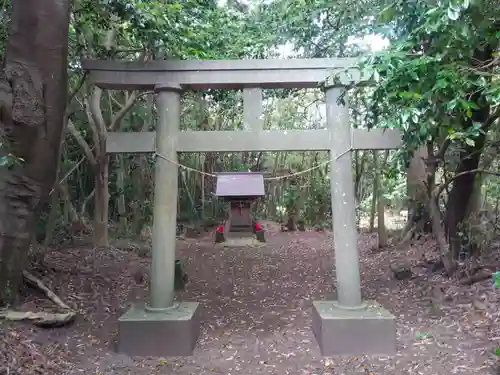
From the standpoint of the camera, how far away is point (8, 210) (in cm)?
416

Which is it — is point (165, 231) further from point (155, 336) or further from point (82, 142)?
point (82, 142)

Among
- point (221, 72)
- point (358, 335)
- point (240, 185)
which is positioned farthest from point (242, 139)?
point (240, 185)

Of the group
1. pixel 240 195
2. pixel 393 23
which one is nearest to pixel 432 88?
pixel 393 23

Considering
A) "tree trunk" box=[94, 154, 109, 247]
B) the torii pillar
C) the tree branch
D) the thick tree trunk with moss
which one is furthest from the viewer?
"tree trunk" box=[94, 154, 109, 247]

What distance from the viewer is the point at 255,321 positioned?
548 centimetres

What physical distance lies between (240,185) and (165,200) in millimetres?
7099

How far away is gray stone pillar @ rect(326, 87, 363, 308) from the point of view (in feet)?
14.8

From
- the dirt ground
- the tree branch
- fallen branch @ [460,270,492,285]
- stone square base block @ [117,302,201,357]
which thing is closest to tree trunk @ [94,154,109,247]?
the tree branch

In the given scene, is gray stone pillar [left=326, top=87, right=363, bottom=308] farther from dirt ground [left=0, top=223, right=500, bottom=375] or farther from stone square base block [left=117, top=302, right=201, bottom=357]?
stone square base block [left=117, top=302, right=201, bottom=357]

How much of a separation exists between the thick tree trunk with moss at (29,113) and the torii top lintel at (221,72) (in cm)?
48

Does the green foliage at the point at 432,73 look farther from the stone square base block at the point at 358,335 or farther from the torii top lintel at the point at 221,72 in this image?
the stone square base block at the point at 358,335

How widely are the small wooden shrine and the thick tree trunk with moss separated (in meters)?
7.31

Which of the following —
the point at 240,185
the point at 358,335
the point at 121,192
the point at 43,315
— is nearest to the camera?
the point at 358,335

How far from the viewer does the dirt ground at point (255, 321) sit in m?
4.03
